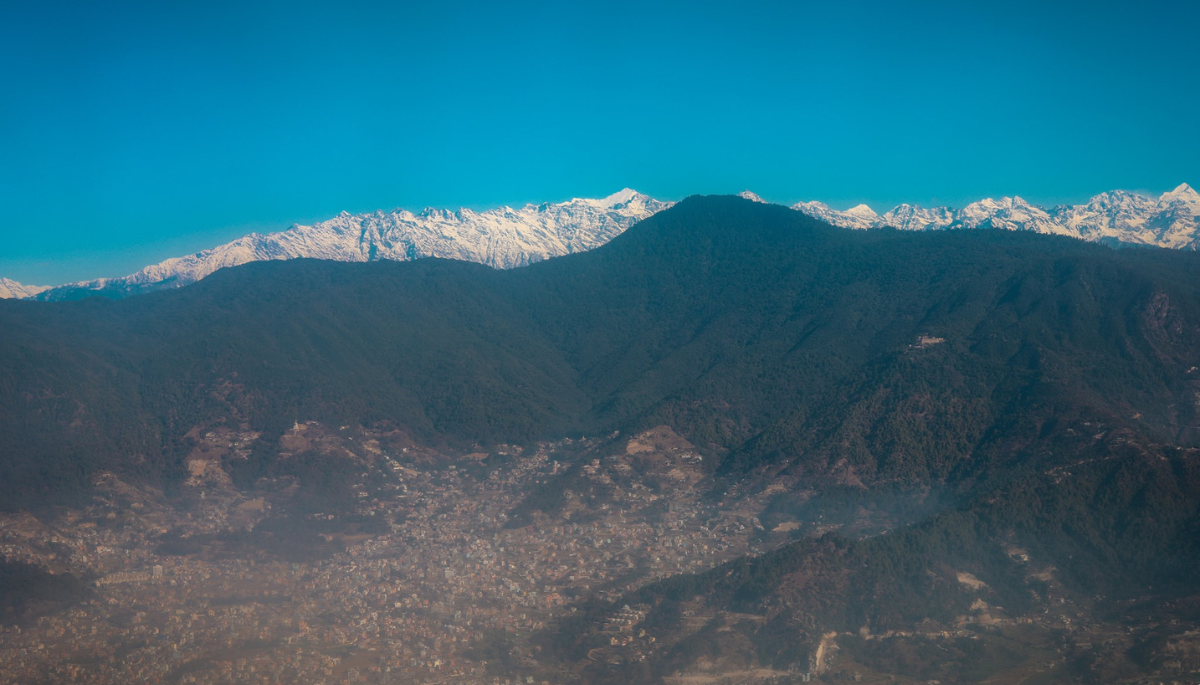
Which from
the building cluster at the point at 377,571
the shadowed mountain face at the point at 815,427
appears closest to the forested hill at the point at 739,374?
the shadowed mountain face at the point at 815,427

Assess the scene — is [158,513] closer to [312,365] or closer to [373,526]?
[373,526]

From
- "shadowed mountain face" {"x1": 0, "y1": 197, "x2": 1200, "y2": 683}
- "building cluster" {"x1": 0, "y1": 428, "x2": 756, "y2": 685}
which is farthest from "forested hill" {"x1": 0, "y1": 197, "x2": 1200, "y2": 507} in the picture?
"building cluster" {"x1": 0, "y1": 428, "x2": 756, "y2": 685}

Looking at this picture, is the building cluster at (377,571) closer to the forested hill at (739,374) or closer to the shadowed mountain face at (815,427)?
the shadowed mountain face at (815,427)

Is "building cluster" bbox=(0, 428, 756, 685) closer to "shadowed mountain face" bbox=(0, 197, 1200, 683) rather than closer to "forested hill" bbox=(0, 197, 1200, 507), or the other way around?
"shadowed mountain face" bbox=(0, 197, 1200, 683)

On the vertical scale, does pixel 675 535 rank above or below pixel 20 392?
below

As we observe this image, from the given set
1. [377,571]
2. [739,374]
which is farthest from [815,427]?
[377,571]

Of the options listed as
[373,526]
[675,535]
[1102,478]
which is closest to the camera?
[1102,478]

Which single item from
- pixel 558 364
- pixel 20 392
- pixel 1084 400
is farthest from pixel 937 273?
pixel 20 392
